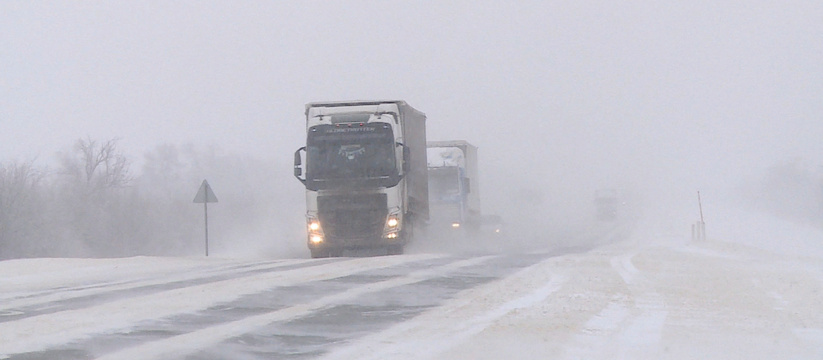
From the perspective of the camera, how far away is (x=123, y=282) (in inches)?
614

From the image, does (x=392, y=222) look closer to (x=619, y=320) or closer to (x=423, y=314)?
(x=423, y=314)

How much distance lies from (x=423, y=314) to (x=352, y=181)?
13780 millimetres

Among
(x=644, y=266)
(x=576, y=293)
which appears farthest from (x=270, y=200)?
(x=576, y=293)

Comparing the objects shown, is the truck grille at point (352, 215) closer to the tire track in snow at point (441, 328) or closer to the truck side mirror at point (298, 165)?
the truck side mirror at point (298, 165)

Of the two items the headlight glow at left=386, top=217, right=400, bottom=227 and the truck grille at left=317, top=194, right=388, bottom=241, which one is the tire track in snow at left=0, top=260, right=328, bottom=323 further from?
the headlight glow at left=386, top=217, right=400, bottom=227

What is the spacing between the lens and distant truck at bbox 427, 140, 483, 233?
3497cm

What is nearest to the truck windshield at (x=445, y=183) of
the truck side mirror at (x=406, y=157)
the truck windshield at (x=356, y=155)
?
the truck side mirror at (x=406, y=157)

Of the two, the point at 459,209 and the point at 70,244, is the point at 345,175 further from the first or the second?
the point at 70,244

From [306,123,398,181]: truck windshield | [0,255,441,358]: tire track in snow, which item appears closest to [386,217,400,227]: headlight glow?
[306,123,398,181]: truck windshield

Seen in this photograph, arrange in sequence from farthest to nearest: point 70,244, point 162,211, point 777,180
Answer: point 777,180 → point 162,211 → point 70,244

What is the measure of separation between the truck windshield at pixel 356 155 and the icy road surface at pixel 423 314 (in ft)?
22.5

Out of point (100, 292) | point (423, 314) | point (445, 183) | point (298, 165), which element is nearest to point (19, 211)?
point (445, 183)

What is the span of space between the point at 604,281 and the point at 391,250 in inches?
452

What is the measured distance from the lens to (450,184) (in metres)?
35.6
